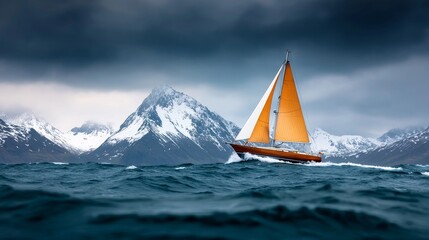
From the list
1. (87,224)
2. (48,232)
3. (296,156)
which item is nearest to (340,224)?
(87,224)

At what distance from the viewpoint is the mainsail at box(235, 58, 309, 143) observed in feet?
216

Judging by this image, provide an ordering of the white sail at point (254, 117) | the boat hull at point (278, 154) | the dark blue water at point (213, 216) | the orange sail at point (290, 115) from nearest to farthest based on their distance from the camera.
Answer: the dark blue water at point (213, 216) < the boat hull at point (278, 154) < the white sail at point (254, 117) < the orange sail at point (290, 115)

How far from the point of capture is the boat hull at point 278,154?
6512 centimetres

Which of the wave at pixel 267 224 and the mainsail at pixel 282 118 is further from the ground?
the mainsail at pixel 282 118

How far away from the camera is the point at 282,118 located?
224ft

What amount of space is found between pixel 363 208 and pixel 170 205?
7.48 metres

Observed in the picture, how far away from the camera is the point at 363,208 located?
14.6 m

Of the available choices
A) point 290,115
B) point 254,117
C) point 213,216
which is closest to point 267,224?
point 213,216

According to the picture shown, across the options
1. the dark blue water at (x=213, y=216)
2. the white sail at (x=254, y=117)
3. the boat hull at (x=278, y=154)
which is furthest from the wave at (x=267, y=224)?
the white sail at (x=254, y=117)

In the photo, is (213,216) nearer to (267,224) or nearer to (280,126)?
(267,224)

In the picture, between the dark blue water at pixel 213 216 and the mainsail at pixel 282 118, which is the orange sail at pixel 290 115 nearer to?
the mainsail at pixel 282 118

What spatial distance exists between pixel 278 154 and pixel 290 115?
741cm

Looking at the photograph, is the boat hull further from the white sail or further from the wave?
the wave

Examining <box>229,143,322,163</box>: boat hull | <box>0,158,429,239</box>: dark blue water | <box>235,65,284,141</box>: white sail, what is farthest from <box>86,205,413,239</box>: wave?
<box>235,65,284,141</box>: white sail
